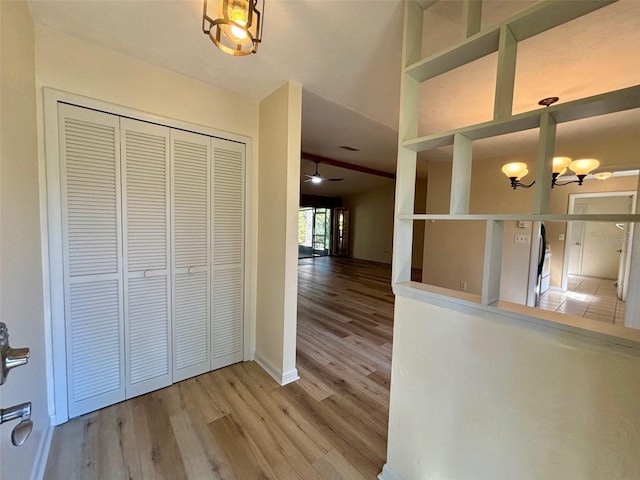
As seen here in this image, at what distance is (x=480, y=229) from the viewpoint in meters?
4.14

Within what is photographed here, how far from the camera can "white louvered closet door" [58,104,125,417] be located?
5.25 ft

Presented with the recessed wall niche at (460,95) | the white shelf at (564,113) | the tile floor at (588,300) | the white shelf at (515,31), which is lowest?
the tile floor at (588,300)

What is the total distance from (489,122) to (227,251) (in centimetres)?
199

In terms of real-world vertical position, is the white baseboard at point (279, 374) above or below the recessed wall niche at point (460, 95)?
below

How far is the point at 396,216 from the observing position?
126 cm

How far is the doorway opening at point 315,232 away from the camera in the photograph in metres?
10.8

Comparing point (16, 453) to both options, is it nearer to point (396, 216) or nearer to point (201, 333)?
point (201, 333)

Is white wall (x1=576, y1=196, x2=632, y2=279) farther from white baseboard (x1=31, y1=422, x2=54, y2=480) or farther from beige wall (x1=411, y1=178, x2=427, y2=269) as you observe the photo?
white baseboard (x1=31, y1=422, x2=54, y2=480)

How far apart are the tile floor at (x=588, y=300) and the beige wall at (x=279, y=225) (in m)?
4.19

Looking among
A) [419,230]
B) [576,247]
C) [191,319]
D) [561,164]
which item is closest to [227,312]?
[191,319]

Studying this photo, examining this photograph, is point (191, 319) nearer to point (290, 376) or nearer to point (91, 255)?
point (91, 255)

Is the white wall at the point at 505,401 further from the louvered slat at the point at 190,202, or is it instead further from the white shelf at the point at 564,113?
the louvered slat at the point at 190,202

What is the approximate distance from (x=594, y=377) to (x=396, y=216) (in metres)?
0.83

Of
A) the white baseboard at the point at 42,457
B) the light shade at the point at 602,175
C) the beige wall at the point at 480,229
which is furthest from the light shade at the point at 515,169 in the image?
the white baseboard at the point at 42,457
